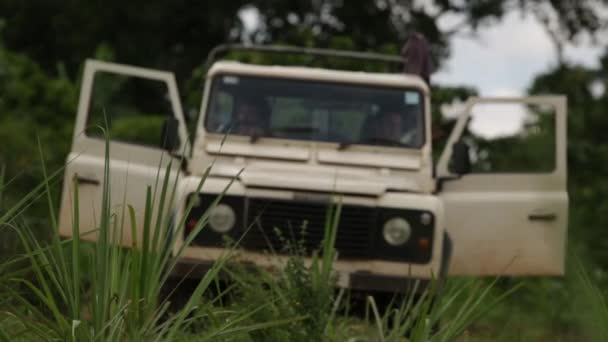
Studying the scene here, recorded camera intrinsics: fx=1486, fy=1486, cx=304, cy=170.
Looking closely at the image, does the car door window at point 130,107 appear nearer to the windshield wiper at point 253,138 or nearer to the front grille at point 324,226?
the windshield wiper at point 253,138

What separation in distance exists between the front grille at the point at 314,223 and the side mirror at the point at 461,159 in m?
0.93

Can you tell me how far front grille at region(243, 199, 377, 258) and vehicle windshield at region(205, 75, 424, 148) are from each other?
100cm

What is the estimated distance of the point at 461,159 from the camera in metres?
9.09

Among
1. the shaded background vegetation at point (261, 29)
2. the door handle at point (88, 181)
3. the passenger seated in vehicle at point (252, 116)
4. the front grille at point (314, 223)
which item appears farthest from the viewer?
the shaded background vegetation at point (261, 29)

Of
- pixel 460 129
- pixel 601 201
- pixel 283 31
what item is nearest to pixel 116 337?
pixel 460 129

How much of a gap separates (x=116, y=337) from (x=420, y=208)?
4158 millimetres

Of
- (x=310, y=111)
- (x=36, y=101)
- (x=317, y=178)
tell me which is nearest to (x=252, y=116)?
(x=310, y=111)

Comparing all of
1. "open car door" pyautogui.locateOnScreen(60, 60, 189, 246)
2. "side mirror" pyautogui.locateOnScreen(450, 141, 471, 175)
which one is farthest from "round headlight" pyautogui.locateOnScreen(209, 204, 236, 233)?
"side mirror" pyautogui.locateOnScreen(450, 141, 471, 175)

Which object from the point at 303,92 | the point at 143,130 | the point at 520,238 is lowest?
the point at 143,130

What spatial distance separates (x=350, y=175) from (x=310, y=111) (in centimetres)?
73

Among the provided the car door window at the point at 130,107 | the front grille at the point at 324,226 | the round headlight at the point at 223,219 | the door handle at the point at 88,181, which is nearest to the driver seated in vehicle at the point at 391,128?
the front grille at the point at 324,226

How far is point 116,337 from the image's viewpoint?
4.44 metres

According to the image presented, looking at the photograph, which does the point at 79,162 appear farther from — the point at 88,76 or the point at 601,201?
the point at 601,201

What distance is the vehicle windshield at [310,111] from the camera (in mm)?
9352
